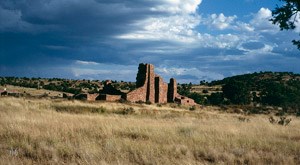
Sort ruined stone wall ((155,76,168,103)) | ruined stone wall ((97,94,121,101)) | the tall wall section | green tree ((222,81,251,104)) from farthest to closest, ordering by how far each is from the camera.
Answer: green tree ((222,81,251,104))
ruined stone wall ((155,76,168,103))
the tall wall section
ruined stone wall ((97,94,121,101))

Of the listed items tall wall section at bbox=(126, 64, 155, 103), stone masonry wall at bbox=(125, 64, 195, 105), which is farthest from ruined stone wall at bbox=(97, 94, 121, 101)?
tall wall section at bbox=(126, 64, 155, 103)

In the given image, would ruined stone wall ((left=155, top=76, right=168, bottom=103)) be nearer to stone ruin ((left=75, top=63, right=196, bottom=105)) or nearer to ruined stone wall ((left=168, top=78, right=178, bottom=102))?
stone ruin ((left=75, top=63, right=196, bottom=105))

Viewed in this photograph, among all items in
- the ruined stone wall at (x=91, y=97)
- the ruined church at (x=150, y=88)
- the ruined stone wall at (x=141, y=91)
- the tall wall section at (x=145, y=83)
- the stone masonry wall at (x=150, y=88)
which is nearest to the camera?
the ruined stone wall at (x=91, y=97)

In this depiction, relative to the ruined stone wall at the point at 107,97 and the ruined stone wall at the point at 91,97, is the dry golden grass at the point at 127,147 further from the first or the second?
the ruined stone wall at the point at 107,97

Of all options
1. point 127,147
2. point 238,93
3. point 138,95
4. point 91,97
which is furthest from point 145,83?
point 127,147

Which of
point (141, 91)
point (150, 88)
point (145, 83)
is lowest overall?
point (141, 91)

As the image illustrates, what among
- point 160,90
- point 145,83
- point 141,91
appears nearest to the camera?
point 141,91

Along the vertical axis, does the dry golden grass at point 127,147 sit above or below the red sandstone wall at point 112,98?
above

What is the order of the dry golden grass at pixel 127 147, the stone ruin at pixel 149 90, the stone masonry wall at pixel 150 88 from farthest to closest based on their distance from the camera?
the stone masonry wall at pixel 150 88 < the stone ruin at pixel 149 90 < the dry golden grass at pixel 127 147

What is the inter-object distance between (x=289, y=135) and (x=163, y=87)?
3881 centimetres

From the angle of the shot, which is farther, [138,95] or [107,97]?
[138,95]

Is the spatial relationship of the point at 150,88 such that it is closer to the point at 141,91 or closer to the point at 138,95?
the point at 141,91

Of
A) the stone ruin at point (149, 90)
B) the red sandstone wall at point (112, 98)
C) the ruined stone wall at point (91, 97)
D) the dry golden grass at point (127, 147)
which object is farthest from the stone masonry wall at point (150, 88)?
the dry golden grass at point (127, 147)

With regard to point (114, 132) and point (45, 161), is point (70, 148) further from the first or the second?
point (114, 132)
